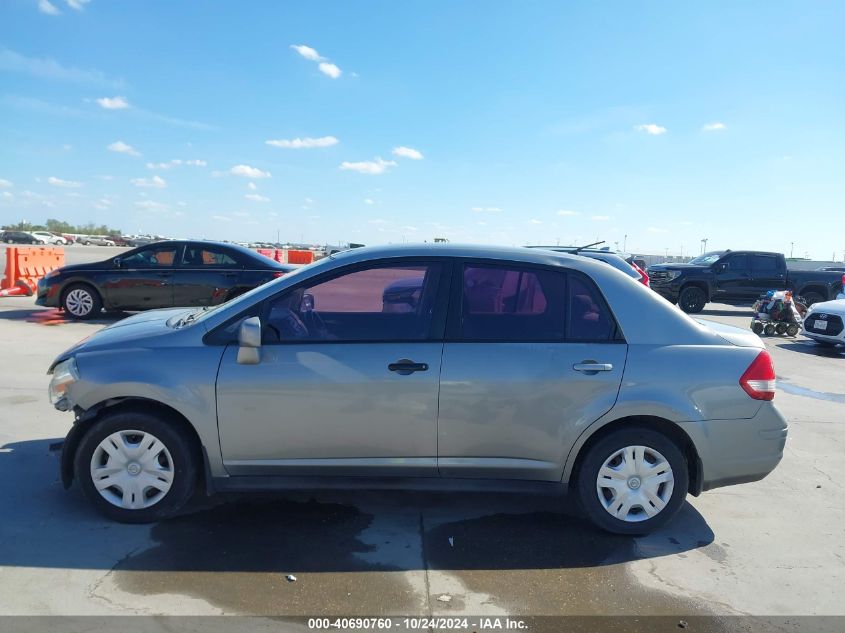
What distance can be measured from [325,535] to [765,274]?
18.9 m

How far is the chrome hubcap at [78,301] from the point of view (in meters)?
11.0

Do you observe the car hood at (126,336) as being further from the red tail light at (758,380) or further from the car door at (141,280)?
the car door at (141,280)

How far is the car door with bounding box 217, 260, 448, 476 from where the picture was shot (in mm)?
3623

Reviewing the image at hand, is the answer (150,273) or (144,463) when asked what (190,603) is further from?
(150,273)

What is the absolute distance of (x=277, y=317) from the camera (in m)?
3.79

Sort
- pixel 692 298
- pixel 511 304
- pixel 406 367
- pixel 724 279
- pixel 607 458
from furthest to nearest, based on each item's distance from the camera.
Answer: pixel 692 298
pixel 724 279
pixel 511 304
pixel 607 458
pixel 406 367

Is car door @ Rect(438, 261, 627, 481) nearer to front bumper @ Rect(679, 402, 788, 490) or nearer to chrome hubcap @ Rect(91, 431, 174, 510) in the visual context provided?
front bumper @ Rect(679, 402, 788, 490)

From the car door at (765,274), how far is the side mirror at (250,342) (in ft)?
61.3

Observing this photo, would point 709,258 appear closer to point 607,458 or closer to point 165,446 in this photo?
point 607,458

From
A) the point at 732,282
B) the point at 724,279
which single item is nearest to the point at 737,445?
the point at 724,279

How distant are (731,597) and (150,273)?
34.0 ft

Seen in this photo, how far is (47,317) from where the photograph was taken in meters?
11.5

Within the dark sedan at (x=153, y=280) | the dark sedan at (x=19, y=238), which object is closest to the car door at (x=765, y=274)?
the dark sedan at (x=153, y=280)

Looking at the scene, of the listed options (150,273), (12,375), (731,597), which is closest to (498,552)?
(731,597)
